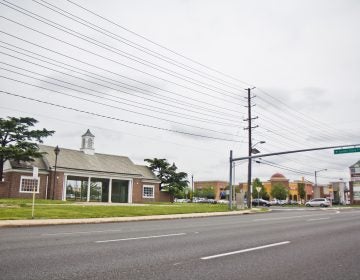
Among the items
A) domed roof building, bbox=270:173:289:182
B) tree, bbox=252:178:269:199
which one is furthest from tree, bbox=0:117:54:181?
domed roof building, bbox=270:173:289:182

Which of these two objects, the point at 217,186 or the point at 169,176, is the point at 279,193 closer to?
the point at 217,186

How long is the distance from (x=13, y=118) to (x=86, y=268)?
34.4 m

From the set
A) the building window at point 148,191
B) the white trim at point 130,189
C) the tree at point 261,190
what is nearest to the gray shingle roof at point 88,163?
the white trim at point 130,189

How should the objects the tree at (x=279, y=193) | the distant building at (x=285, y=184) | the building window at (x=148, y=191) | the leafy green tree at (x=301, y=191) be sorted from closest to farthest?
the building window at (x=148, y=191), the tree at (x=279, y=193), the leafy green tree at (x=301, y=191), the distant building at (x=285, y=184)

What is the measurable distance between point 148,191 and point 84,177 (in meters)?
10.2

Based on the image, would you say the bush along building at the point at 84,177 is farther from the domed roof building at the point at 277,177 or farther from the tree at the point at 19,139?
the domed roof building at the point at 277,177

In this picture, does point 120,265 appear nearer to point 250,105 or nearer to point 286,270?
point 286,270

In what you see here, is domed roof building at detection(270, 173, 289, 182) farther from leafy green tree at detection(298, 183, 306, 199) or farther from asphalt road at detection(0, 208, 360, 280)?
asphalt road at detection(0, 208, 360, 280)

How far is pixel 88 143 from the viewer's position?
50844 millimetres

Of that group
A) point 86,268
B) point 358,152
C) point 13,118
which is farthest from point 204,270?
point 13,118

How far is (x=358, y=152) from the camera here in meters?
32.4

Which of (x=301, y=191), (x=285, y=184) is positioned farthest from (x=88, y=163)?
(x=285, y=184)

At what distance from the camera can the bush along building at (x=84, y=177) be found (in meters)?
39.6

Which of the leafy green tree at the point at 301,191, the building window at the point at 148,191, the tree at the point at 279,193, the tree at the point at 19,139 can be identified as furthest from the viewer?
the leafy green tree at the point at 301,191
